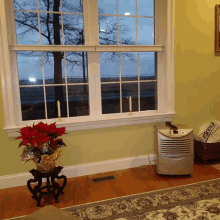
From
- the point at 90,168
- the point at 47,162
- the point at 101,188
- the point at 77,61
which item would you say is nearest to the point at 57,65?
the point at 77,61

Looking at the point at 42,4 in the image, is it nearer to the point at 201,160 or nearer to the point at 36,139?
the point at 36,139

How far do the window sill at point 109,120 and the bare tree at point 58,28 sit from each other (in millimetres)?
216

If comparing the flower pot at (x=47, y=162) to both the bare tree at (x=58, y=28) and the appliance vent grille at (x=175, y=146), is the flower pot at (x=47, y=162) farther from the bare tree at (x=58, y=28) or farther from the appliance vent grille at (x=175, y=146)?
the appliance vent grille at (x=175, y=146)

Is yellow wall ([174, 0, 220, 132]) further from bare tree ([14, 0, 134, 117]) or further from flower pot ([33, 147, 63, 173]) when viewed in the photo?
flower pot ([33, 147, 63, 173])

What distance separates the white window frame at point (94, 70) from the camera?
238cm

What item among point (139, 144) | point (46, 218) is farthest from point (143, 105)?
point (46, 218)

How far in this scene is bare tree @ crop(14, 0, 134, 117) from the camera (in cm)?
250

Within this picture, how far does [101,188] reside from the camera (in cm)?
246

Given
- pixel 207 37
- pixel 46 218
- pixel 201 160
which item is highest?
pixel 207 37

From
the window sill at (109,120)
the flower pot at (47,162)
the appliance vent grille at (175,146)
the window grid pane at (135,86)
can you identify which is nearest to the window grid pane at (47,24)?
the window grid pane at (135,86)

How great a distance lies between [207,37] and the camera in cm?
304

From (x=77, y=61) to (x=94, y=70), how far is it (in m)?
0.24

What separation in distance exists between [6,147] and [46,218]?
151 cm

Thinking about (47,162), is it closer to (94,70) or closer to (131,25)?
(94,70)
